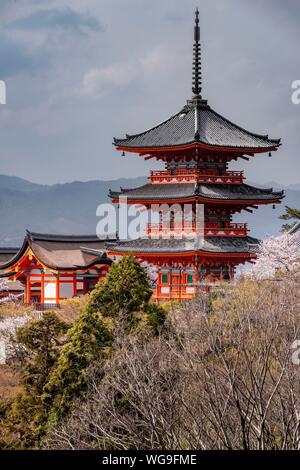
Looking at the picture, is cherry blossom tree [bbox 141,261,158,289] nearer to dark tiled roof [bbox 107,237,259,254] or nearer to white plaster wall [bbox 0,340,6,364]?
dark tiled roof [bbox 107,237,259,254]

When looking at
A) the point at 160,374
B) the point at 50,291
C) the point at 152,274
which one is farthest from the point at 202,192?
the point at 160,374

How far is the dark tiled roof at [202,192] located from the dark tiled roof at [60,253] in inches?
209

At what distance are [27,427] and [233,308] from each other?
7.59 m

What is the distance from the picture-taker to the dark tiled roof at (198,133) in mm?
47812

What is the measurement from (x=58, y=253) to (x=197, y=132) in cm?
1107

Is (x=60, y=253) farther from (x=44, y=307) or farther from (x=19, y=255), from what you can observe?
(x=44, y=307)

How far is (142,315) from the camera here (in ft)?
120

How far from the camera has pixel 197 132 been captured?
46.9 metres

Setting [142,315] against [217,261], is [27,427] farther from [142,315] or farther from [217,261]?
→ [217,261]

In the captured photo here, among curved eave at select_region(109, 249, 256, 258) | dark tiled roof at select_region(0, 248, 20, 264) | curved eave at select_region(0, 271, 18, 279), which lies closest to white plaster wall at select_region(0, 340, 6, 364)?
curved eave at select_region(109, 249, 256, 258)

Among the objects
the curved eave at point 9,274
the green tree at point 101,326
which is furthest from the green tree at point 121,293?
the curved eave at point 9,274

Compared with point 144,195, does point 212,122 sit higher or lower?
higher
